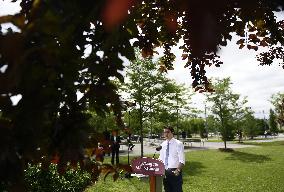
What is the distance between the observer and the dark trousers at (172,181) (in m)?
7.39

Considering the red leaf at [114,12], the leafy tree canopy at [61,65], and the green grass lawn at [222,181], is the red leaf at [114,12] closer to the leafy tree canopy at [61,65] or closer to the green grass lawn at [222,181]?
the leafy tree canopy at [61,65]

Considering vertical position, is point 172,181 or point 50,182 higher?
point 172,181

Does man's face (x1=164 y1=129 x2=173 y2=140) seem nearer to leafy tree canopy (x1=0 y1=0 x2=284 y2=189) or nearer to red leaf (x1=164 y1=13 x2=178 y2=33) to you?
red leaf (x1=164 y1=13 x2=178 y2=33)

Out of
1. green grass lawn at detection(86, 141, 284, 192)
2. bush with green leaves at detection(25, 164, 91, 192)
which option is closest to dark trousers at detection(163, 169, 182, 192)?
bush with green leaves at detection(25, 164, 91, 192)

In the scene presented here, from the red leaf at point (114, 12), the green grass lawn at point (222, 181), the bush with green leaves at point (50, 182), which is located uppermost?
the red leaf at point (114, 12)

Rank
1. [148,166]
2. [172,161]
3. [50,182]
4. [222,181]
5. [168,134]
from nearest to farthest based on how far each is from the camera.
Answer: [148,166] < [172,161] < [168,134] < [50,182] < [222,181]

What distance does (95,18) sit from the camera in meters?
1.57

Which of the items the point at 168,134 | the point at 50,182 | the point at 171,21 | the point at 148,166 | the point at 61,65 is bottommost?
the point at 50,182

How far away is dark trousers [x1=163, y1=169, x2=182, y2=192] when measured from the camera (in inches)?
291

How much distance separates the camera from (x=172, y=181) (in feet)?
24.4

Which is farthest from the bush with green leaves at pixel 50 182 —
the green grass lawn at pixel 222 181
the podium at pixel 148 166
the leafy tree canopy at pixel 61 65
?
the leafy tree canopy at pixel 61 65

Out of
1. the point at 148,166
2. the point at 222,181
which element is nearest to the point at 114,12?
the point at 148,166

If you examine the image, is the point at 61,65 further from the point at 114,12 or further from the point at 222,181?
the point at 222,181

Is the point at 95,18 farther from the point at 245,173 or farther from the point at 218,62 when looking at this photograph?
the point at 245,173
